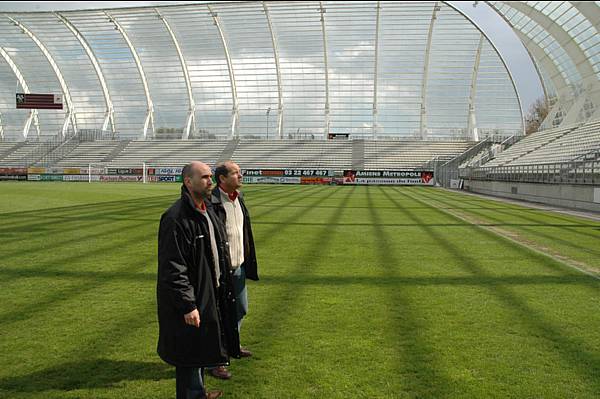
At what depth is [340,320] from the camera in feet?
19.5

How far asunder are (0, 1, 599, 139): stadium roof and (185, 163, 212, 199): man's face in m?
51.5

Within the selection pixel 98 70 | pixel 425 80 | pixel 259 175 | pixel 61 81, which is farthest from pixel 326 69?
pixel 61 81

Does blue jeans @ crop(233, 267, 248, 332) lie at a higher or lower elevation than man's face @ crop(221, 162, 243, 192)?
lower

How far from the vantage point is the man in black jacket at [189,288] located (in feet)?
11.4

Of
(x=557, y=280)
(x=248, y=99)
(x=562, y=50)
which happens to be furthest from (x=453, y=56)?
(x=557, y=280)

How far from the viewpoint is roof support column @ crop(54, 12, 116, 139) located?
5672 centimetres

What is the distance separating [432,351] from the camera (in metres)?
4.91

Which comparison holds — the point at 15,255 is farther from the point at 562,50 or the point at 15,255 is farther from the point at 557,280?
the point at 562,50

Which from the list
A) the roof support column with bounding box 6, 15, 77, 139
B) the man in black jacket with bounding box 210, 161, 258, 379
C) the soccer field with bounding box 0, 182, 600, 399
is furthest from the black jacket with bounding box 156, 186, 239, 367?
the roof support column with bounding box 6, 15, 77, 139

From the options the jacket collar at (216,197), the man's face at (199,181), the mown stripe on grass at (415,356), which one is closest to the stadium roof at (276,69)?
the mown stripe on grass at (415,356)

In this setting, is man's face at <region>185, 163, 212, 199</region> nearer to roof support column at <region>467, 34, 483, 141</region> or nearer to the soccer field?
the soccer field

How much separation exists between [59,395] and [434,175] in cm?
5789

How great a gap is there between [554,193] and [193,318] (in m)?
28.0

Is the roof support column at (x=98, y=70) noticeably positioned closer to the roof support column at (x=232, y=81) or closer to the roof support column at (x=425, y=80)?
the roof support column at (x=232, y=81)
